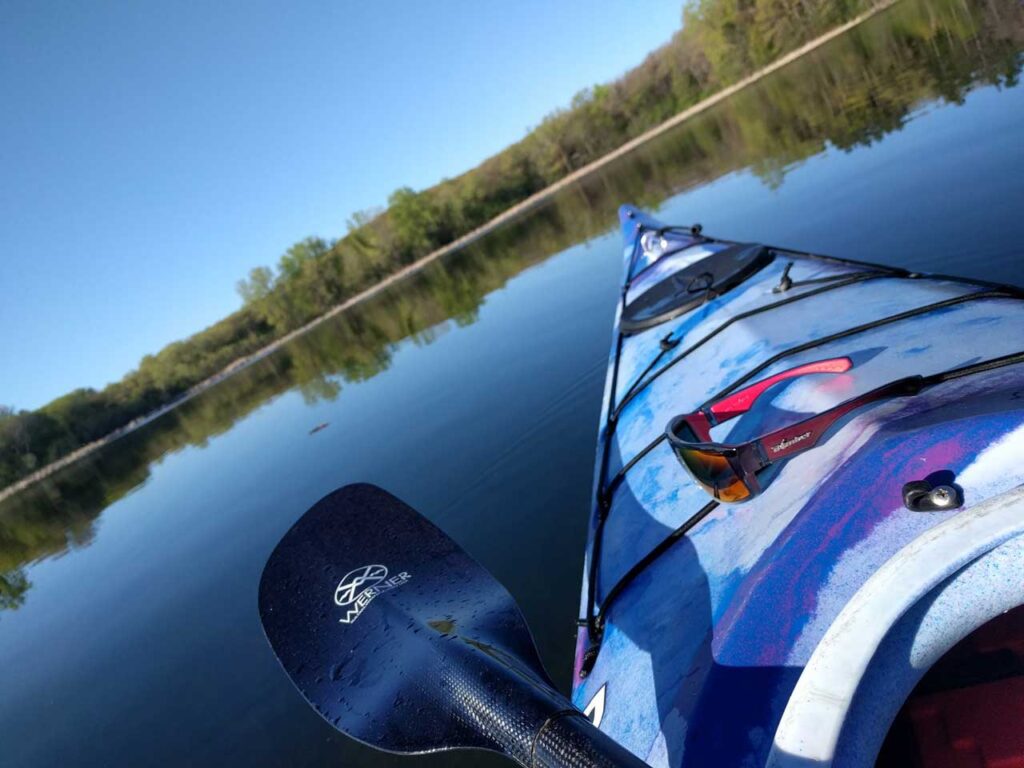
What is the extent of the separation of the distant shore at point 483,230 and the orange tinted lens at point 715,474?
123 ft

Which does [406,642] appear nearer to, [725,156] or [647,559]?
[647,559]

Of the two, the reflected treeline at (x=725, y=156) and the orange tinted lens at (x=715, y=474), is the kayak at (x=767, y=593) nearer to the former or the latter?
the orange tinted lens at (x=715, y=474)

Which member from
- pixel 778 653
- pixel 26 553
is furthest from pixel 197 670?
pixel 26 553

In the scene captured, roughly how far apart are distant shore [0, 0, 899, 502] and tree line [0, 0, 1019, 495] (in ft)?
3.36

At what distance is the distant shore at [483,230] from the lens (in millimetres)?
35312

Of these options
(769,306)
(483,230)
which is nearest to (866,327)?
(769,306)

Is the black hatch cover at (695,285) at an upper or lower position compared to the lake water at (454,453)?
upper

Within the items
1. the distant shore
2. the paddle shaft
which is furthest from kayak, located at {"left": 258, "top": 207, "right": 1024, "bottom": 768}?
the distant shore

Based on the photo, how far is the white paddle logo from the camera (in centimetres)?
166

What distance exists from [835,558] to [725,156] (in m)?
20.0

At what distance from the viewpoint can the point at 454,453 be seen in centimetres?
687

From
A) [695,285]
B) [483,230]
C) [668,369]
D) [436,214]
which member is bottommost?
[668,369]

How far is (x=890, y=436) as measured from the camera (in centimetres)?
128

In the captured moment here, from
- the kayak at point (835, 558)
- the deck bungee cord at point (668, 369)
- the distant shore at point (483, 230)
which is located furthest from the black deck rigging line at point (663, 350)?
the distant shore at point (483, 230)
